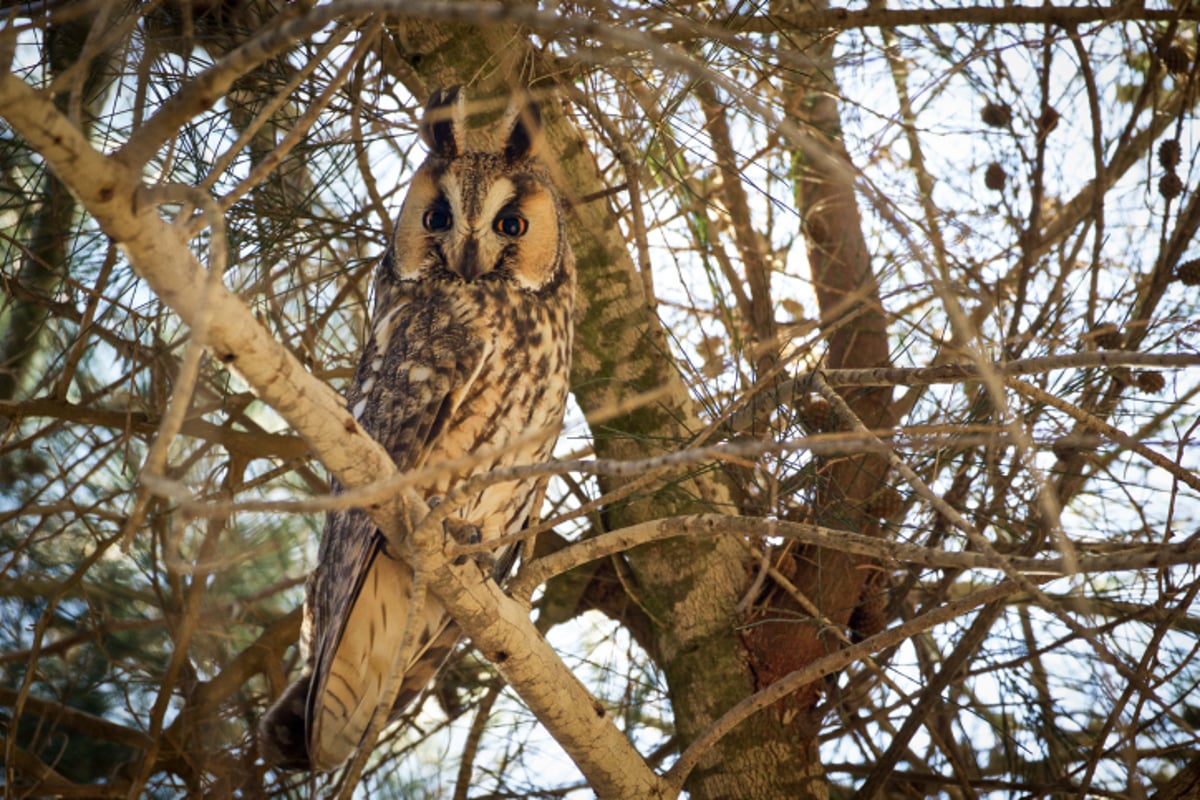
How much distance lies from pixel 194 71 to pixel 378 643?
127 centimetres

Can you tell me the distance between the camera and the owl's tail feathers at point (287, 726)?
1898mm

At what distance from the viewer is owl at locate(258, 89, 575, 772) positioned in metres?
1.87

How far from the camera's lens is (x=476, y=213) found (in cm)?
204

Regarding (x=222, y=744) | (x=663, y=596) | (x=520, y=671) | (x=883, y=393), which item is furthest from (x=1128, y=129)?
(x=222, y=744)

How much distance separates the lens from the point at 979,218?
2.59 m

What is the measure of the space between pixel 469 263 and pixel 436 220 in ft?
0.47

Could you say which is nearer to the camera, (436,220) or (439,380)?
(439,380)

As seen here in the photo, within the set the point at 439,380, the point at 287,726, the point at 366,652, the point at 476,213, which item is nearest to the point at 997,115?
the point at 476,213

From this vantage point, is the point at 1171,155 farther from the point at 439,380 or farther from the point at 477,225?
the point at 439,380

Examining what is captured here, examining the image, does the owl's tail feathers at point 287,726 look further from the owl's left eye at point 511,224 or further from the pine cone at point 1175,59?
the pine cone at point 1175,59

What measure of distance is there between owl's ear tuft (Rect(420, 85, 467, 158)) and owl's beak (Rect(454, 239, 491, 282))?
0.22m

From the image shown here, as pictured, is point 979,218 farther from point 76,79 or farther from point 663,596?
point 76,79

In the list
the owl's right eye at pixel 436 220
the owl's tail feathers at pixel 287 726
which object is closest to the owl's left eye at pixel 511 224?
the owl's right eye at pixel 436 220

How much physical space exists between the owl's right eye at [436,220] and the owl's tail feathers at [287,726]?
0.91 metres
